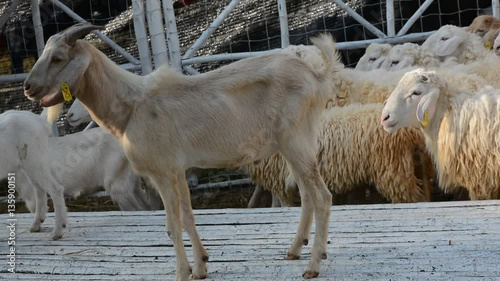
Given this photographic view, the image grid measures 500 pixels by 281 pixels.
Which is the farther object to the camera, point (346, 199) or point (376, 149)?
point (346, 199)

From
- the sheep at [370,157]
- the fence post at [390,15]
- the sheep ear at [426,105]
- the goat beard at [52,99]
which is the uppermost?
the goat beard at [52,99]

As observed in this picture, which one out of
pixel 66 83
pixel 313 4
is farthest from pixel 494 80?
pixel 66 83

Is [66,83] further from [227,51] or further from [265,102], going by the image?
[227,51]

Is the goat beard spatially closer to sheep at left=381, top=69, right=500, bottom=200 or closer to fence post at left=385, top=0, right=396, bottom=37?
sheep at left=381, top=69, right=500, bottom=200

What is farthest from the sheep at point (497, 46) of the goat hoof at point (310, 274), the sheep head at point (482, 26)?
the goat hoof at point (310, 274)

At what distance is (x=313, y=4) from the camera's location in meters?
10.2

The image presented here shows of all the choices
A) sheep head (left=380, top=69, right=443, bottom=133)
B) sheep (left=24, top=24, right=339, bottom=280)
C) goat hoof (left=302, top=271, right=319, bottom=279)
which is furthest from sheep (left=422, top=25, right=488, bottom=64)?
goat hoof (left=302, top=271, right=319, bottom=279)

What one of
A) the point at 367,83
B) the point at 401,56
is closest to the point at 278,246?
the point at 367,83

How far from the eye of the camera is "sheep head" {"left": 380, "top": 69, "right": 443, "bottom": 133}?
6.57 m

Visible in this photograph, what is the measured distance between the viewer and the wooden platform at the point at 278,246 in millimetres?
4570

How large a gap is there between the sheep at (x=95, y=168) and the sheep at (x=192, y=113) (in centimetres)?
328

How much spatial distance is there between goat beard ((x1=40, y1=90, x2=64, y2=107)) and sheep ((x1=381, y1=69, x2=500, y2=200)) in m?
2.79

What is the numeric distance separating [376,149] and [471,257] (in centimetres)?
260

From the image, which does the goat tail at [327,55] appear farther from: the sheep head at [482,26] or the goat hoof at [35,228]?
the sheep head at [482,26]
